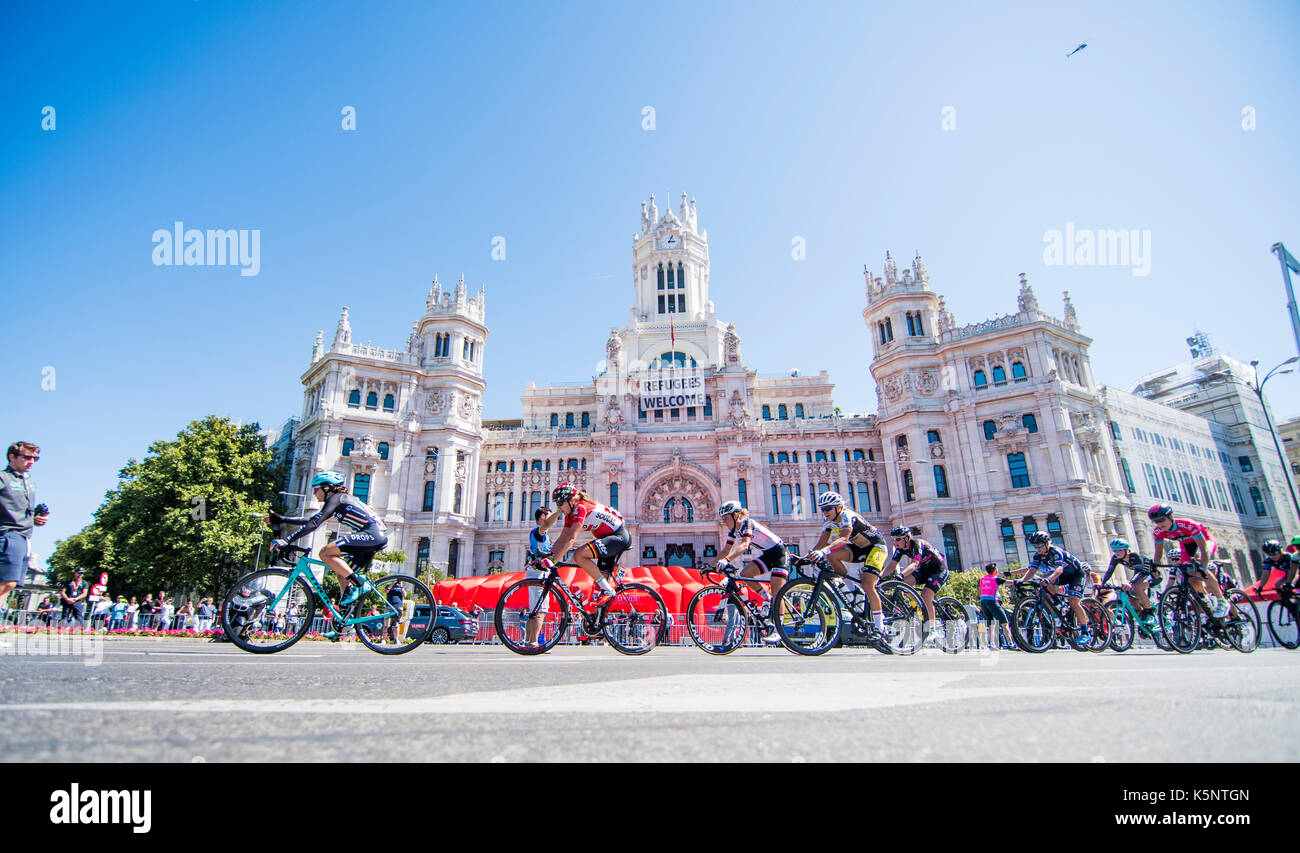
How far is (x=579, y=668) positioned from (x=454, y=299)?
44061 mm

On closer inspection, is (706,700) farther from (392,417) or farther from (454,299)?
(454,299)

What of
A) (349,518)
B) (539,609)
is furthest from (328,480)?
(539,609)

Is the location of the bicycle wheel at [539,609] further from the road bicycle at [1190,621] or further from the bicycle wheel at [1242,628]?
the bicycle wheel at [1242,628]

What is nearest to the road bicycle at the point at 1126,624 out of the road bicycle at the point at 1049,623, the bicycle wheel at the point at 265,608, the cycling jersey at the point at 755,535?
the road bicycle at the point at 1049,623

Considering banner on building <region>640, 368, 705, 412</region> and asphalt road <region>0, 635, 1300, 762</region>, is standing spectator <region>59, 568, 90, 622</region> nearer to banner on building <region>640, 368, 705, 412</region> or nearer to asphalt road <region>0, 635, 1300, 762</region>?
asphalt road <region>0, 635, 1300, 762</region>

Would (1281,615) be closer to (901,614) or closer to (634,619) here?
(901,614)

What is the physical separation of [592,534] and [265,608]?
10.6 ft

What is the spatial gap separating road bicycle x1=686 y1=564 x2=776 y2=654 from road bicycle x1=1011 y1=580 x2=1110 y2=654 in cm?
464

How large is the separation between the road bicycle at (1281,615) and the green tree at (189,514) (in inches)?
1538

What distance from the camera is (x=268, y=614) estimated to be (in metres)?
5.63

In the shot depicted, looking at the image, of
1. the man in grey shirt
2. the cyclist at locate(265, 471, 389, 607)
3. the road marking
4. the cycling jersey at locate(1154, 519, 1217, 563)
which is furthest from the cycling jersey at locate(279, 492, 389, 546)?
the cycling jersey at locate(1154, 519, 1217, 563)

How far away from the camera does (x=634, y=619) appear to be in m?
6.86

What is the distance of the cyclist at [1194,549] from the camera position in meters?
8.24

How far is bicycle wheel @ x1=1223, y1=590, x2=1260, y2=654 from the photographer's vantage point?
8.69 metres
